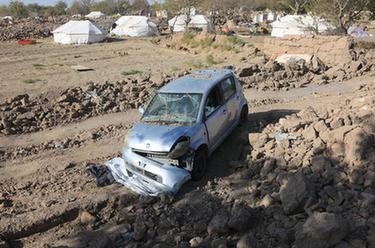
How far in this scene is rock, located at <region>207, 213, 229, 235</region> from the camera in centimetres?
662

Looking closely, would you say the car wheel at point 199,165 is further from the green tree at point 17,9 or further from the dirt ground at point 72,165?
the green tree at point 17,9

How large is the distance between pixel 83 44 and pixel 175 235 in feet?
111

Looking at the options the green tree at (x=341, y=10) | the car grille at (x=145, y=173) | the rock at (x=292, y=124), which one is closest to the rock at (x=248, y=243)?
the car grille at (x=145, y=173)

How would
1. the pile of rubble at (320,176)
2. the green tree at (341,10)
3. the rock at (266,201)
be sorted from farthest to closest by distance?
the green tree at (341,10) → the rock at (266,201) → the pile of rubble at (320,176)

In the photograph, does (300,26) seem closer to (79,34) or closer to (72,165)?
(79,34)

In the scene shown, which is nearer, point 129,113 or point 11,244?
point 11,244

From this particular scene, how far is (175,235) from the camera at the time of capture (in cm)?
679

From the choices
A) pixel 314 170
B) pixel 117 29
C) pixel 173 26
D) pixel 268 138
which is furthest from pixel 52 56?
pixel 314 170

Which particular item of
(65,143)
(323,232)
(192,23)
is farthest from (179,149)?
(192,23)

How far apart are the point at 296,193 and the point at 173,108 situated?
3545 millimetres

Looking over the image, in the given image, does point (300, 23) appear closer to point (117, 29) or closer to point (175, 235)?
point (117, 29)

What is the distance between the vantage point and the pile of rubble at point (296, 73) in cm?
1760

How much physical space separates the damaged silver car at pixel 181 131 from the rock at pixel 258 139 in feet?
A: 2.23

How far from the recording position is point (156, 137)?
337 inches
